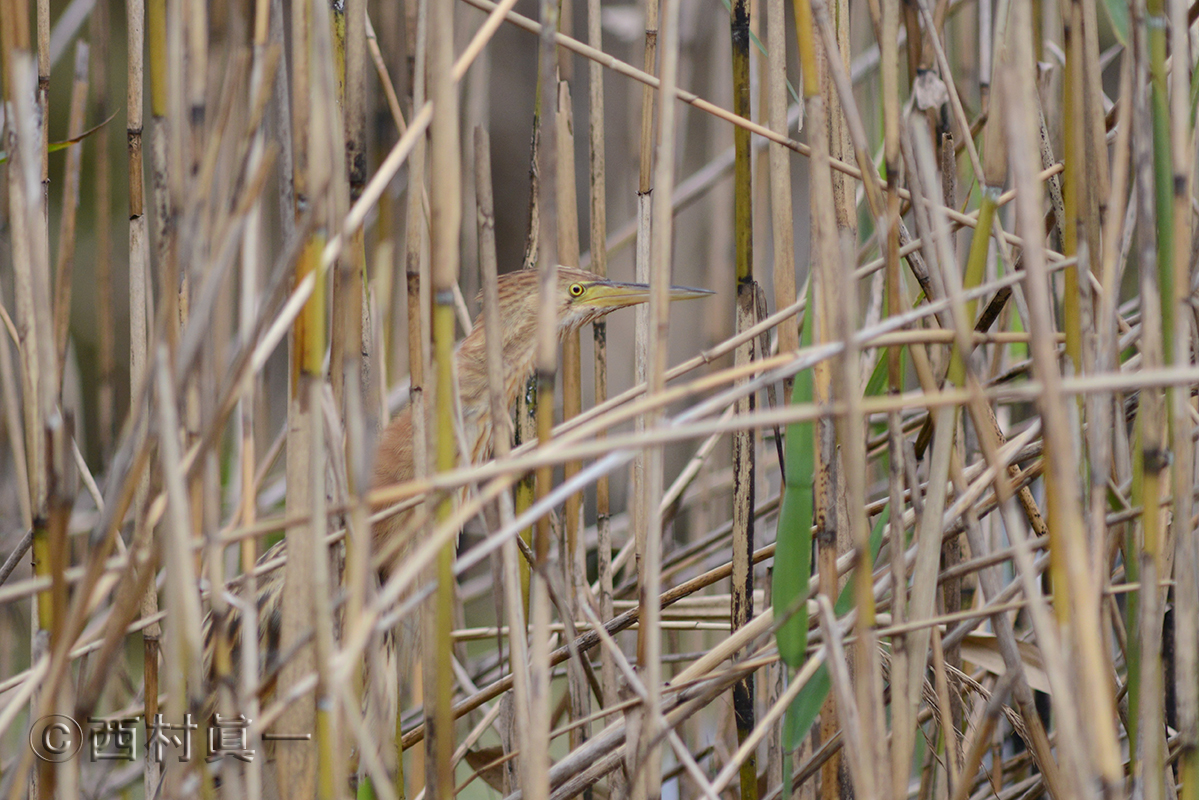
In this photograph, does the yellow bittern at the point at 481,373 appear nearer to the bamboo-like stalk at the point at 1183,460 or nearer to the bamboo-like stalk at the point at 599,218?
the bamboo-like stalk at the point at 599,218

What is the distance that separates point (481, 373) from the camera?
1.81 metres

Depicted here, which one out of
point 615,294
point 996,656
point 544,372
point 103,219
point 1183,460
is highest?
point 103,219

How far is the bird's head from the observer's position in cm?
164

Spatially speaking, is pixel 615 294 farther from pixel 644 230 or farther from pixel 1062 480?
pixel 1062 480

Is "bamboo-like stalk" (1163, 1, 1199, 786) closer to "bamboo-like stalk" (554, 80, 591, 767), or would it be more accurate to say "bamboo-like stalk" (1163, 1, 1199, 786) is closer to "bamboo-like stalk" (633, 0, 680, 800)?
"bamboo-like stalk" (633, 0, 680, 800)

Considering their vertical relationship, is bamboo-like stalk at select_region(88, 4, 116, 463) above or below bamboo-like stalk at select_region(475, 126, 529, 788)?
above

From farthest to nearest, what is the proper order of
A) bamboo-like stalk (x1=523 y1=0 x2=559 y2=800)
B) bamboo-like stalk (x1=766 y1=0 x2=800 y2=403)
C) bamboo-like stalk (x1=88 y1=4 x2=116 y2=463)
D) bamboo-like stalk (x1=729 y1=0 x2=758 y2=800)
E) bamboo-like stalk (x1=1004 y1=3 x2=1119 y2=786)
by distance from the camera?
bamboo-like stalk (x1=88 y1=4 x2=116 y2=463)
bamboo-like stalk (x1=729 y1=0 x2=758 y2=800)
bamboo-like stalk (x1=766 y1=0 x2=800 y2=403)
bamboo-like stalk (x1=523 y1=0 x2=559 y2=800)
bamboo-like stalk (x1=1004 y1=3 x2=1119 y2=786)

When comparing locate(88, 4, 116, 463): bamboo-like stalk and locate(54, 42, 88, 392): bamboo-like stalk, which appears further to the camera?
locate(88, 4, 116, 463): bamboo-like stalk

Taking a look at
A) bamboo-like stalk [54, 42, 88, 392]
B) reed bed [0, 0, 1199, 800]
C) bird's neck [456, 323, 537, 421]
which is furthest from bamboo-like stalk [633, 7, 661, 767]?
bamboo-like stalk [54, 42, 88, 392]

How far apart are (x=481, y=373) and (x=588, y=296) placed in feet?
0.87

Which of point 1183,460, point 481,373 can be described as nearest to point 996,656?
point 1183,460

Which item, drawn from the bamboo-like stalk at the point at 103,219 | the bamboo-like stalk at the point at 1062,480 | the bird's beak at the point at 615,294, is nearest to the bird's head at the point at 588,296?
the bird's beak at the point at 615,294

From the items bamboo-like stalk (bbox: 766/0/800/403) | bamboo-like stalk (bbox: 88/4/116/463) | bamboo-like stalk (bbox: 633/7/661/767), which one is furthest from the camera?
Answer: bamboo-like stalk (bbox: 88/4/116/463)

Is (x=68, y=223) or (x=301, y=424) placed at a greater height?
(x=68, y=223)
